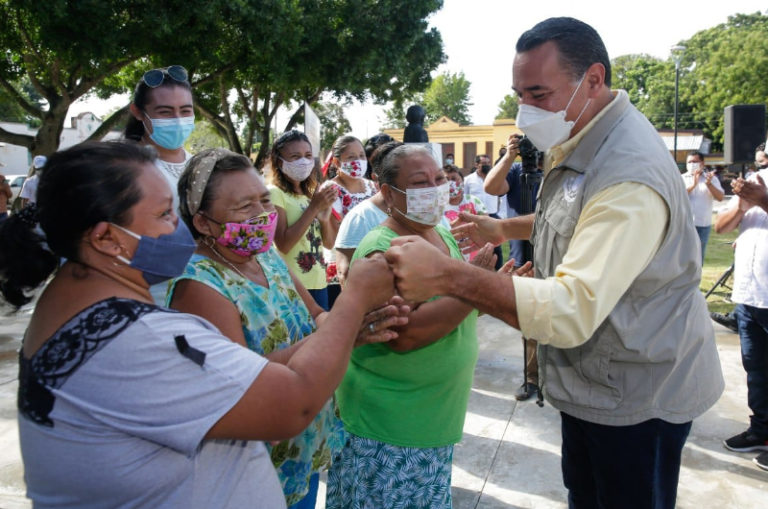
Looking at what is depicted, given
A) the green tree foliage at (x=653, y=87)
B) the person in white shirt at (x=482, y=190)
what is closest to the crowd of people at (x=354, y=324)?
the person in white shirt at (x=482, y=190)

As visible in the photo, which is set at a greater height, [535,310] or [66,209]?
[66,209]

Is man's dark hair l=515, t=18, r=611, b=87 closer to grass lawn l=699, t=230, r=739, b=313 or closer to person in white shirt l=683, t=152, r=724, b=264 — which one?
grass lawn l=699, t=230, r=739, b=313

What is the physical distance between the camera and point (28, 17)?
33.3ft

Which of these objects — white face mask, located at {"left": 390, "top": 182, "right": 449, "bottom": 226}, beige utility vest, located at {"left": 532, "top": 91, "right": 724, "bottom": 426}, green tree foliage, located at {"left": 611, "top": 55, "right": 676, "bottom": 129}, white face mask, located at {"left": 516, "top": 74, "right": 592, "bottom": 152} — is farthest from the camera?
green tree foliage, located at {"left": 611, "top": 55, "right": 676, "bottom": 129}

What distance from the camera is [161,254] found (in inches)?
53.4

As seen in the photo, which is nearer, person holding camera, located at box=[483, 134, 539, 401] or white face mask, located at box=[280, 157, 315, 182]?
white face mask, located at box=[280, 157, 315, 182]

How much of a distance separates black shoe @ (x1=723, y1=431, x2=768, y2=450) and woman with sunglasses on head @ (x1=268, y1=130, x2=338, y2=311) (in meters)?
3.06

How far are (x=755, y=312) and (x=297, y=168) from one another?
3.45 m

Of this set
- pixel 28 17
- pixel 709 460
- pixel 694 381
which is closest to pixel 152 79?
pixel 694 381

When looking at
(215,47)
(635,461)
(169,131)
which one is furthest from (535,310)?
(215,47)

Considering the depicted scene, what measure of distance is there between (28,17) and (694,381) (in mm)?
12206

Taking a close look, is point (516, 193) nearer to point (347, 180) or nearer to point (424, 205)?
point (347, 180)

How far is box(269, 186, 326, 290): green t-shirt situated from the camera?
4.17 meters

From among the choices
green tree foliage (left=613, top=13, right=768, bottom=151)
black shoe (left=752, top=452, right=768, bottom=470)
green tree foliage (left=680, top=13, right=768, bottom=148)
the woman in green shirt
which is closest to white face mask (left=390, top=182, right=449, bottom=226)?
the woman in green shirt
